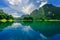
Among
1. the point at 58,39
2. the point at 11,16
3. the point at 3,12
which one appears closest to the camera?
the point at 58,39

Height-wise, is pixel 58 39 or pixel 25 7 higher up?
pixel 25 7

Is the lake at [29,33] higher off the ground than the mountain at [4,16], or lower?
lower

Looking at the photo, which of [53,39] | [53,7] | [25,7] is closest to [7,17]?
[25,7]

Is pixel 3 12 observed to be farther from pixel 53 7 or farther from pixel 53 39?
pixel 53 39

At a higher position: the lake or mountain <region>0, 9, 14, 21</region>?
mountain <region>0, 9, 14, 21</region>

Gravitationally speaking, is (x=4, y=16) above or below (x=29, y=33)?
above

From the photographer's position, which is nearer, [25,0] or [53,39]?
[53,39]

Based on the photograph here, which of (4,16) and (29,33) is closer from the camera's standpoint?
(29,33)

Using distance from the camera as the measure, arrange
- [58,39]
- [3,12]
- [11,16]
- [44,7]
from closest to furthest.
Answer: [58,39], [11,16], [3,12], [44,7]

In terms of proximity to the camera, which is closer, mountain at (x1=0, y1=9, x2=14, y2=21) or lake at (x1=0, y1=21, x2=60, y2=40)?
lake at (x1=0, y1=21, x2=60, y2=40)

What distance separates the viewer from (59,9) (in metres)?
46.8

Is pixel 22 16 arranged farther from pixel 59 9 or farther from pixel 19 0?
pixel 59 9

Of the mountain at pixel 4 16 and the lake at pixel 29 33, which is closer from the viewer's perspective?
the lake at pixel 29 33

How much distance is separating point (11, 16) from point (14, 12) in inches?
68.0
